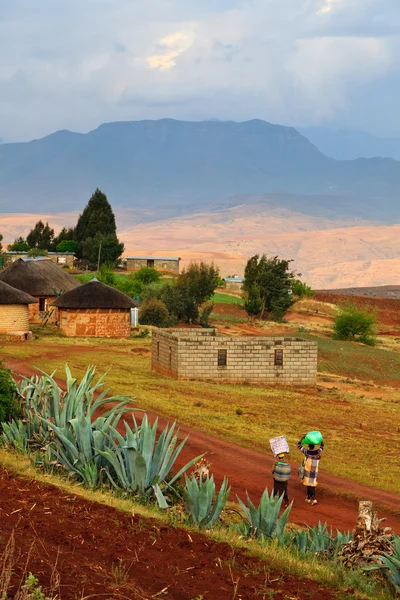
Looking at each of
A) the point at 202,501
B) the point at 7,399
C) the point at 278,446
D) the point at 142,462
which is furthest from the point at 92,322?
the point at 202,501

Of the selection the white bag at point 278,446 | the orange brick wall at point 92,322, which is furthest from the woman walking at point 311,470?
the orange brick wall at point 92,322

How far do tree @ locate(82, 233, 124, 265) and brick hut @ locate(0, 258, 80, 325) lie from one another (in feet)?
142

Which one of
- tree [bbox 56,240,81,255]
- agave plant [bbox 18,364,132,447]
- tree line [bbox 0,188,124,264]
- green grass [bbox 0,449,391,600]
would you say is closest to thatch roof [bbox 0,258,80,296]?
agave plant [bbox 18,364,132,447]

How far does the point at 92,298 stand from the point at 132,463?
102 feet

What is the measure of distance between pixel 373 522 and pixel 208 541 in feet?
6.49

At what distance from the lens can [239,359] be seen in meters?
28.8

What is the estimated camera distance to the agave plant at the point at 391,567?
8555 millimetres

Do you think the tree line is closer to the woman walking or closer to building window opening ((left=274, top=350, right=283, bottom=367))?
building window opening ((left=274, top=350, right=283, bottom=367))

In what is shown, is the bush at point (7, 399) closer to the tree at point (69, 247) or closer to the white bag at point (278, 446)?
the white bag at point (278, 446)

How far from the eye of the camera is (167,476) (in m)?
12.4

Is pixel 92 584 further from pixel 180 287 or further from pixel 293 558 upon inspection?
pixel 180 287

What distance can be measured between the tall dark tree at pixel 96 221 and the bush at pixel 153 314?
47292 millimetres

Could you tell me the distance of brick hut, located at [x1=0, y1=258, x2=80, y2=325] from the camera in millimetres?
47219

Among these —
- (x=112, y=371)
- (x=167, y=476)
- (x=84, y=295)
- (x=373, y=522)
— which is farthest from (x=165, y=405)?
(x=84, y=295)
